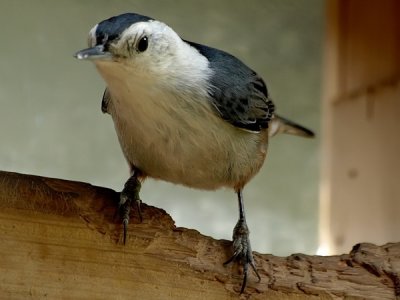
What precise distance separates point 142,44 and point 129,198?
209 millimetres

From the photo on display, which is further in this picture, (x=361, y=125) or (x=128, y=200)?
(x=361, y=125)

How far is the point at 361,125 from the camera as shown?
1.97 meters

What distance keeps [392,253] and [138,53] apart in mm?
433

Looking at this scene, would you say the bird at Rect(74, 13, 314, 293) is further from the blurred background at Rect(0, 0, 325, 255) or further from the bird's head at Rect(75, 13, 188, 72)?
the blurred background at Rect(0, 0, 325, 255)

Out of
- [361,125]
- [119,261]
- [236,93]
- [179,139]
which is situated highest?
[361,125]

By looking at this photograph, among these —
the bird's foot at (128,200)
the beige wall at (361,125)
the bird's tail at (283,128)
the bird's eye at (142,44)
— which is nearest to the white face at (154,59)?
the bird's eye at (142,44)

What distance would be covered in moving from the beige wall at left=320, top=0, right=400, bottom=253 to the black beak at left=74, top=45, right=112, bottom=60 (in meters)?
1.11

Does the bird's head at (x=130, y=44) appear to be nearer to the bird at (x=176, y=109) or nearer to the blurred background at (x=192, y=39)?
the bird at (x=176, y=109)

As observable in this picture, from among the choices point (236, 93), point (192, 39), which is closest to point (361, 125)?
point (192, 39)

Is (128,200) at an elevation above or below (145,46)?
below

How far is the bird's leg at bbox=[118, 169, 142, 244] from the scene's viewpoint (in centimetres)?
101

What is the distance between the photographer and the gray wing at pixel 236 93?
1141 millimetres

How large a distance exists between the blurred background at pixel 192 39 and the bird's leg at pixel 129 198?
1.28 ft

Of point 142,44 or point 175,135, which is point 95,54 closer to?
point 142,44
